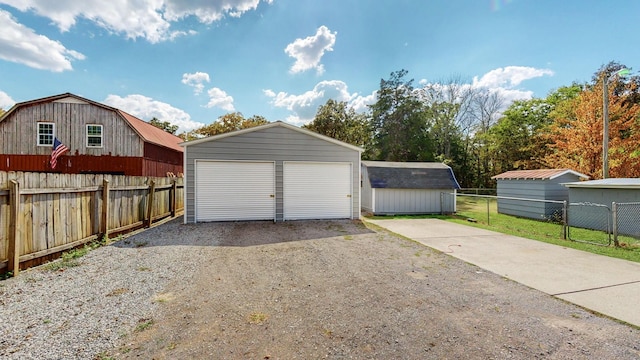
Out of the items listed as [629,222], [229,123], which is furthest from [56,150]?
[629,222]

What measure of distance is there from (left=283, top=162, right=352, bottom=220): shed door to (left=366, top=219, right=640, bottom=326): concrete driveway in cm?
294

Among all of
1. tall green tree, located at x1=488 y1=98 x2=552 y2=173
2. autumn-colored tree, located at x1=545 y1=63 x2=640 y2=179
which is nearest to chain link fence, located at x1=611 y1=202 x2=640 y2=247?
autumn-colored tree, located at x1=545 y1=63 x2=640 y2=179

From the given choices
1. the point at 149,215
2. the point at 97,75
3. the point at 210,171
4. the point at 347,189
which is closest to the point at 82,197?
the point at 149,215

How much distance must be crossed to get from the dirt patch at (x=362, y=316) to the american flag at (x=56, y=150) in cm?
1371

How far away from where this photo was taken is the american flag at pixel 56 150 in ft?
43.6

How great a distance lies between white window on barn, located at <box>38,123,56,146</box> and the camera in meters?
14.5

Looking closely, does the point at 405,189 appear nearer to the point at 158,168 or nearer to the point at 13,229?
the point at 13,229

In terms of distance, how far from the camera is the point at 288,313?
3.07 meters

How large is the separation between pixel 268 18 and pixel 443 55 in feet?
27.6

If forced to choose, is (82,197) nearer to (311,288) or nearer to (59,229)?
(59,229)

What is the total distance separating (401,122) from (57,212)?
25.8m

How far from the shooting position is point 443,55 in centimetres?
1290

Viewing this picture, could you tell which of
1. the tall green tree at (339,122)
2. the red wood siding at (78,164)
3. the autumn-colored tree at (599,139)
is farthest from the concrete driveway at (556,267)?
the tall green tree at (339,122)

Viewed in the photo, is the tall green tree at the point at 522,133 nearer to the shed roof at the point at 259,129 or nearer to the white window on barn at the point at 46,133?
the shed roof at the point at 259,129
